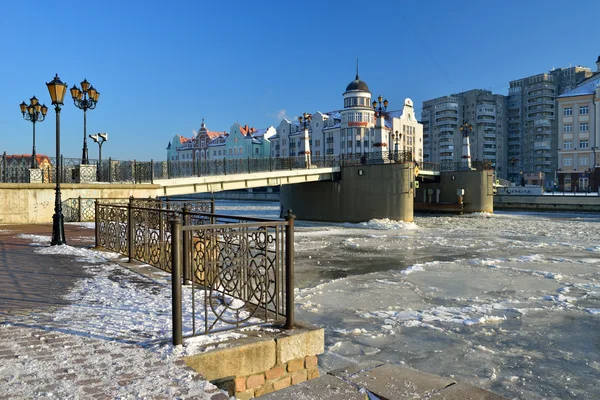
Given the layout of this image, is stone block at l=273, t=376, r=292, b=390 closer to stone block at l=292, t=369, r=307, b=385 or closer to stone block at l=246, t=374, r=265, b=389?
stone block at l=292, t=369, r=307, b=385

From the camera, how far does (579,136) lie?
7019 centimetres

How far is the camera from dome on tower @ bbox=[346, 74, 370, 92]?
72812 mm

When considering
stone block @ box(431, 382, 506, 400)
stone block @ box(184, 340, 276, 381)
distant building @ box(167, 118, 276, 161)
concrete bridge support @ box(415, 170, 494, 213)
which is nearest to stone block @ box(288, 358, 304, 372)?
stone block @ box(184, 340, 276, 381)

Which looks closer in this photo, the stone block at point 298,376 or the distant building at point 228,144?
the stone block at point 298,376

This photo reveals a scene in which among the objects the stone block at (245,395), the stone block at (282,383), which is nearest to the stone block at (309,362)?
the stone block at (282,383)

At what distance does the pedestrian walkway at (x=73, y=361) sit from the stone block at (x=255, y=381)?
678 millimetres

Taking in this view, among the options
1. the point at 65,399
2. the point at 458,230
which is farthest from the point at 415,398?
the point at 458,230

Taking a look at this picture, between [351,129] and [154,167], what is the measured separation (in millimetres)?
52906

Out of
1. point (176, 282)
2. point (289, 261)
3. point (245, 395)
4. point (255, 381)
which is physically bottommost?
point (245, 395)

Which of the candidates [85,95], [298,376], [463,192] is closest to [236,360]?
[298,376]

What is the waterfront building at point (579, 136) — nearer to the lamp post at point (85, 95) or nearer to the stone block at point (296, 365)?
the lamp post at point (85, 95)

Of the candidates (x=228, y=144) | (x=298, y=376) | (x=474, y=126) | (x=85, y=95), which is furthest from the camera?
(x=474, y=126)

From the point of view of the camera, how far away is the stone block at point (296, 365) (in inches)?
175

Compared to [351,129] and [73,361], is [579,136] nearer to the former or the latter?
[351,129]
